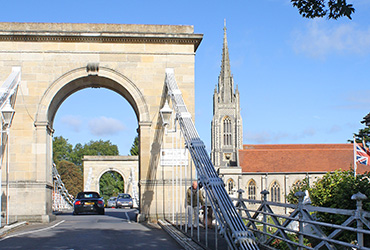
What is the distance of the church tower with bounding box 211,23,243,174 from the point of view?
86.1 m

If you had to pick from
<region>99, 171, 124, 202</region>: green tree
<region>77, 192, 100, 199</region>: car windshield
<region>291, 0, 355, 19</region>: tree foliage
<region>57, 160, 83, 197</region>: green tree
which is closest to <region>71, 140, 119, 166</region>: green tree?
<region>57, 160, 83, 197</region>: green tree

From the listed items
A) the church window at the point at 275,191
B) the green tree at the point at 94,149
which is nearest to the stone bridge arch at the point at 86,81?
the church window at the point at 275,191

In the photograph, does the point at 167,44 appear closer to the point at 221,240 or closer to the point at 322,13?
the point at 221,240

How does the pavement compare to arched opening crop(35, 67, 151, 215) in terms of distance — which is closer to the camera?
the pavement

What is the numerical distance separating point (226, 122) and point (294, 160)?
1533 cm

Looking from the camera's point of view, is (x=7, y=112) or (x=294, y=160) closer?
(x=7, y=112)

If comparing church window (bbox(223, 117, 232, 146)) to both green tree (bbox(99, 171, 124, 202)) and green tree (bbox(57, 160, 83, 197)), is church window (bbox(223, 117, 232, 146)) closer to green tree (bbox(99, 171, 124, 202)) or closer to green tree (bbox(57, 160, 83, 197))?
green tree (bbox(99, 171, 124, 202))

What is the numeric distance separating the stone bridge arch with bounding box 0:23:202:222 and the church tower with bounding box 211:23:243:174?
6912 centimetres

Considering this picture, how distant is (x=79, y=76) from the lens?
659 inches

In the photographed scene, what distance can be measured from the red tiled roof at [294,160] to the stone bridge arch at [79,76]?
191ft

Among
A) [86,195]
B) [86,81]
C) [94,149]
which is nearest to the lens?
[86,81]

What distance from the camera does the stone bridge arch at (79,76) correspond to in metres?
16.2

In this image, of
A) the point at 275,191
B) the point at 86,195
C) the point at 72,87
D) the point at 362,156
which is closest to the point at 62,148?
the point at 275,191

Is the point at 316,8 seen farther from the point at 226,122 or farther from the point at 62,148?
the point at 62,148
